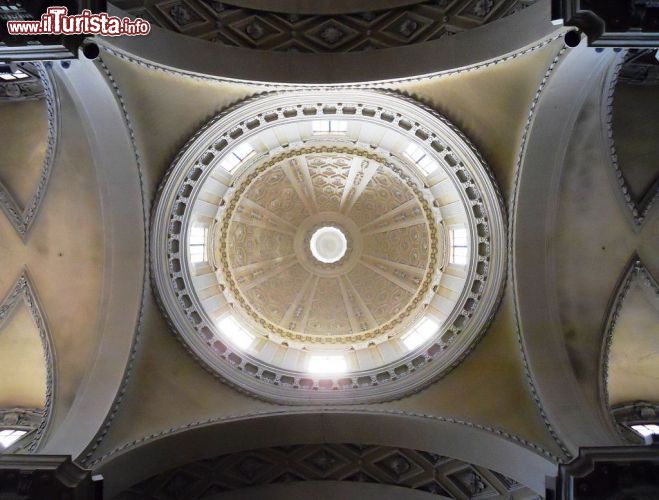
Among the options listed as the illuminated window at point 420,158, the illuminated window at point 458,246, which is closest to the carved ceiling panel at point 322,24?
the illuminated window at point 420,158

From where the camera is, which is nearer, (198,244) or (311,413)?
(311,413)

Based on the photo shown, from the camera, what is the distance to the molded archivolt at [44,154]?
42.8 feet

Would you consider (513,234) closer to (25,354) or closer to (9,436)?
(25,354)

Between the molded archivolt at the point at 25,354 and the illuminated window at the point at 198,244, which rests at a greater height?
the illuminated window at the point at 198,244

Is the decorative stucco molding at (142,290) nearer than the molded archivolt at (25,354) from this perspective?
Yes

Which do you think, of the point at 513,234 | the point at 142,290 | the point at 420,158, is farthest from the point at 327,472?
the point at 420,158

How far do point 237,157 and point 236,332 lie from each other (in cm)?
562

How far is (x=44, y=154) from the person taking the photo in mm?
14211

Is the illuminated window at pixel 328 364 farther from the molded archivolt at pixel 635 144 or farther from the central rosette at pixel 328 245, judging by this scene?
the molded archivolt at pixel 635 144

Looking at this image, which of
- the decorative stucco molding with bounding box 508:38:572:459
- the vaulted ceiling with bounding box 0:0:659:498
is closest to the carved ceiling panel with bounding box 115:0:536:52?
the vaulted ceiling with bounding box 0:0:659:498

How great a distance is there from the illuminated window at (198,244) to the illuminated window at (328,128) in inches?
184

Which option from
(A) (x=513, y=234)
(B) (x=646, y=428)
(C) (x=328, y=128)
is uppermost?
(C) (x=328, y=128)

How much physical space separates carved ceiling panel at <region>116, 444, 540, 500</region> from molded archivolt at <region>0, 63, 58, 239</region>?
25.2 ft

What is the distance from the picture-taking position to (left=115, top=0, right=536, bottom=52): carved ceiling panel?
13.0 meters
